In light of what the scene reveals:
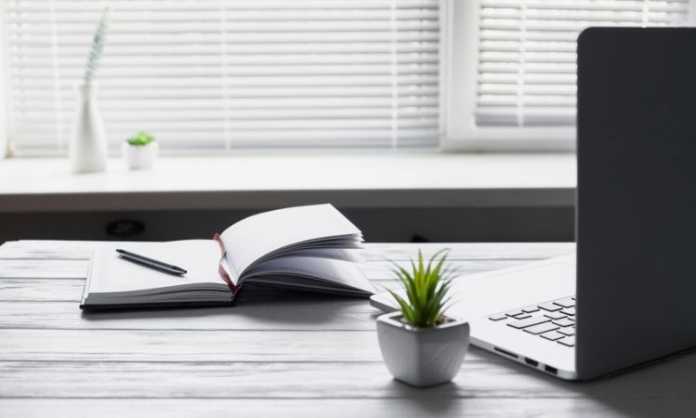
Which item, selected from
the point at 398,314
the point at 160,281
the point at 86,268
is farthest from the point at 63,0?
the point at 398,314

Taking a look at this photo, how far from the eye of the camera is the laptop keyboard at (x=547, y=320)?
101 centimetres

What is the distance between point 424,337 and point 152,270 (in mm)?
524

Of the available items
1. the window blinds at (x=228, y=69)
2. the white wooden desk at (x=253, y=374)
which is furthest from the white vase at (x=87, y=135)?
the white wooden desk at (x=253, y=374)

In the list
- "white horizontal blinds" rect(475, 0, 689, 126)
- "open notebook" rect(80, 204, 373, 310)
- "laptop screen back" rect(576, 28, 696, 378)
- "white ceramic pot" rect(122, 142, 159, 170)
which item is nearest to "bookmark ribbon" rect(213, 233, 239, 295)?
"open notebook" rect(80, 204, 373, 310)

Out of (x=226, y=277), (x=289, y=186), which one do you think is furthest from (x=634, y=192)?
(x=289, y=186)

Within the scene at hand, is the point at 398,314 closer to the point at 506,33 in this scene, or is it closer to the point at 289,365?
the point at 289,365

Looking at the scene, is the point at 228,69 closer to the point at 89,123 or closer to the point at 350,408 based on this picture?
the point at 89,123

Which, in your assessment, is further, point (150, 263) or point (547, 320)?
point (150, 263)

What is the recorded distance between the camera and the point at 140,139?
2.46 m

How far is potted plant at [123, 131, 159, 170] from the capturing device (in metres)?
2.46

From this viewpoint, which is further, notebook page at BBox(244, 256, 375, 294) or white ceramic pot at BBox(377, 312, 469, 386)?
notebook page at BBox(244, 256, 375, 294)

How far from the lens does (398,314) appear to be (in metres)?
0.95

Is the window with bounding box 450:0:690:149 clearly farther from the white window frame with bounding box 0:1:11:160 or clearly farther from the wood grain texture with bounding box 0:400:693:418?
the wood grain texture with bounding box 0:400:693:418

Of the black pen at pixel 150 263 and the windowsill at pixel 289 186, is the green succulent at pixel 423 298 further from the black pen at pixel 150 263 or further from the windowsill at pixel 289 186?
the windowsill at pixel 289 186
